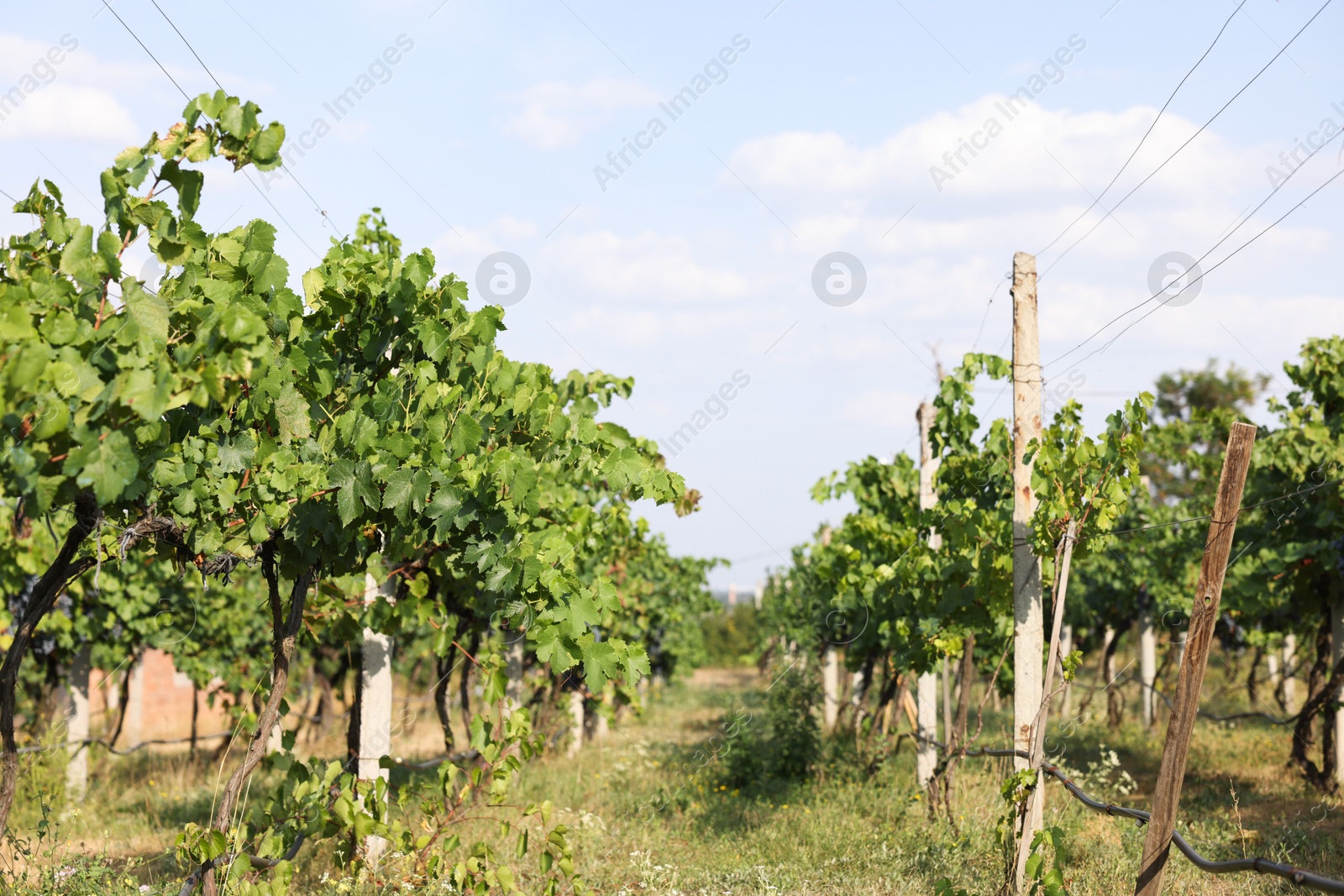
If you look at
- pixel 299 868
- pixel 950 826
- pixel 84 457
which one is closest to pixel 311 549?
pixel 84 457

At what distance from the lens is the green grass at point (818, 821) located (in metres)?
6.15

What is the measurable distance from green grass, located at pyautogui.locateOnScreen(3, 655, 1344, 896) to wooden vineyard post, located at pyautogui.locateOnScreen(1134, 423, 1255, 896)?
921mm

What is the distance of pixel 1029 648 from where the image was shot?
5746 mm

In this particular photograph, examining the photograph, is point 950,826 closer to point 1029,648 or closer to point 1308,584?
point 1029,648

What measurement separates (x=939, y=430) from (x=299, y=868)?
544 centimetres

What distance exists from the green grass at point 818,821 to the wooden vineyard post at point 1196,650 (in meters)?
0.92

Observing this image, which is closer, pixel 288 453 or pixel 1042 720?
pixel 288 453

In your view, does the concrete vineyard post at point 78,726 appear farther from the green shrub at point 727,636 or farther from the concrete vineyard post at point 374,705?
the green shrub at point 727,636

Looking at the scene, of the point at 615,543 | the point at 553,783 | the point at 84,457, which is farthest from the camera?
the point at 615,543

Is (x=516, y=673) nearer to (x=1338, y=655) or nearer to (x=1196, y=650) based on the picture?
(x=1338, y=655)

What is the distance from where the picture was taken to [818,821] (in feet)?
25.4

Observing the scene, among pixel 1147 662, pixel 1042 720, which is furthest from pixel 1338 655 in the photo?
pixel 1147 662

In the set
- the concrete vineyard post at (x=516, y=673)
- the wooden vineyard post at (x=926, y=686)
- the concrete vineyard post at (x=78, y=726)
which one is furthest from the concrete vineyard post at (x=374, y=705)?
the concrete vineyard post at (x=78, y=726)

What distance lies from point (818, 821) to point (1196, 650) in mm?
4565
